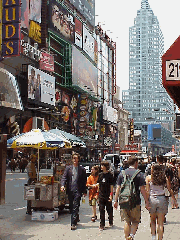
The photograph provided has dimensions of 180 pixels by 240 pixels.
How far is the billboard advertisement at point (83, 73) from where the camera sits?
7100 cm

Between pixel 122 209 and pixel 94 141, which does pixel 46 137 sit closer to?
pixel 122 209

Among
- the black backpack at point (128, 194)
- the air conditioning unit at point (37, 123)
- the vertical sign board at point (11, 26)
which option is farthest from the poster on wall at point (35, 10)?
the black backpack at point (128, 194)

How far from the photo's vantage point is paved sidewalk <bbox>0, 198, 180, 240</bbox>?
9992mm

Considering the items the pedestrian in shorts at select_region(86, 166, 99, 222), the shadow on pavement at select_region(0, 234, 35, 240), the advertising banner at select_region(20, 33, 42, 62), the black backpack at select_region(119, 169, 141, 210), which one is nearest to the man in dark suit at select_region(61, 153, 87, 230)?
the pedestrian in shorts at select_region(86, 166, 99, 222)

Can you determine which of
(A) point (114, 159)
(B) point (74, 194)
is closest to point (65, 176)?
(B) point (74, 194)

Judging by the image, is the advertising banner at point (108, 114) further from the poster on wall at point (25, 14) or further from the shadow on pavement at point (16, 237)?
the shadow on pavement at point (16, 237)

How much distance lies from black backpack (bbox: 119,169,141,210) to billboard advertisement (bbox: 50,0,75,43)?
5767cm

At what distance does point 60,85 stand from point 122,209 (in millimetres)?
59893

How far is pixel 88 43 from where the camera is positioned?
3241 inches

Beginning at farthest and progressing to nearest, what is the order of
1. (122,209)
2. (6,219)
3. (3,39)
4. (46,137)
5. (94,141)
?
(94,141) < (3,39) < (46,137) < (6,219) < (122,209)

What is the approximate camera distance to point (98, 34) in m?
101

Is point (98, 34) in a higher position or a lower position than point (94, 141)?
higher

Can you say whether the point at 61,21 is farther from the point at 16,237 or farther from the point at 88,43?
the point at 16,237

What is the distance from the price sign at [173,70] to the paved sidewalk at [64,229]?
5.33 metres
